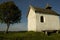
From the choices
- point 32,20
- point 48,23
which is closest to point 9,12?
point 32,20

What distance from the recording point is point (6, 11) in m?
39.4

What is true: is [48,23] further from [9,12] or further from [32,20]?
[9,12]

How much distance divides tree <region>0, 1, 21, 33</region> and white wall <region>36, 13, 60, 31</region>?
405 inches

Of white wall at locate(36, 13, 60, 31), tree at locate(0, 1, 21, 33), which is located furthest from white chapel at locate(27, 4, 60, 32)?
tree at locate(0, 1, 21, 33)

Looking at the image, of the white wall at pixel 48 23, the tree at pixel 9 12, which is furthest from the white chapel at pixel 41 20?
the tree at pixel 9 12

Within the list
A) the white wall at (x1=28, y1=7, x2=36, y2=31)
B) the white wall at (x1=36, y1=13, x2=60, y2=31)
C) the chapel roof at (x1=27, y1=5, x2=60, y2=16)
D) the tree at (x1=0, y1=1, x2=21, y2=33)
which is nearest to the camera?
the white wall at (x1=36, y1=13, x2=60, y2=31)

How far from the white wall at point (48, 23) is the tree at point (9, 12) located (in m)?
10.3

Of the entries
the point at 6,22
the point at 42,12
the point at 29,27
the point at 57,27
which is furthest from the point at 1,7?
the point at 57,27

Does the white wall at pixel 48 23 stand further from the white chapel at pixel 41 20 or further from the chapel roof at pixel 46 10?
the chapel roof at pixel 46 10

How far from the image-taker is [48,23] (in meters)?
33.9

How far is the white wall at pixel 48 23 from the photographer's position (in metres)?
32.4

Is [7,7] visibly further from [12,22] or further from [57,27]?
[57,27]

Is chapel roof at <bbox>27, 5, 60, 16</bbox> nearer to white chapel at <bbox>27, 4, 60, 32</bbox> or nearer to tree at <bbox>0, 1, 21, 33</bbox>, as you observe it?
white chapel at <bbox>27, 4, 60, 32</bbox>

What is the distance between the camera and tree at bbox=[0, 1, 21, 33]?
39531 mm
